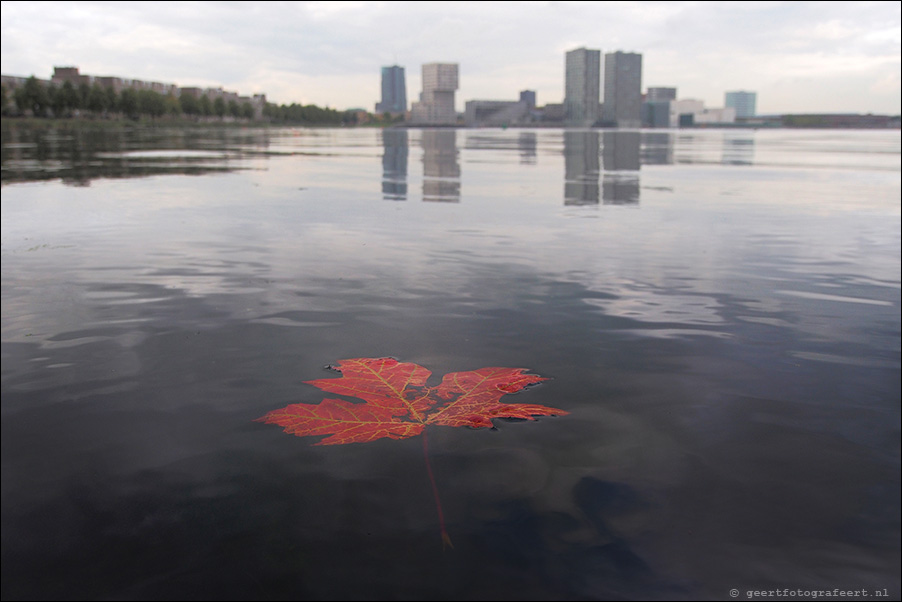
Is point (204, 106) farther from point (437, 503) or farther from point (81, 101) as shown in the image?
point (437, 503)

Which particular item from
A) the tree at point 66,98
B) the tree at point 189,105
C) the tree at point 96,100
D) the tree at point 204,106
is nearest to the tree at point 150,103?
the tree at point 96,100

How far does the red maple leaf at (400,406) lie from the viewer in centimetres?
400

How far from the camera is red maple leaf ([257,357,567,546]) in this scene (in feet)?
13.1

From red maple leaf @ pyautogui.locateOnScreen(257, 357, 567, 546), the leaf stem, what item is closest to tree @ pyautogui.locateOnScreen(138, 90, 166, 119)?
red maple leaf @ pyautogui.locateOnScreen(257, 357, 567, 546)

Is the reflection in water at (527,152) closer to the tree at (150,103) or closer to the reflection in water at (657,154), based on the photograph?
the reflection in water at (657,154)

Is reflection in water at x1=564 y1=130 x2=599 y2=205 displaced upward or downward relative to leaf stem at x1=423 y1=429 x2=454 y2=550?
upward

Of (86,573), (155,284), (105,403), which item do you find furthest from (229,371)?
(155,284)

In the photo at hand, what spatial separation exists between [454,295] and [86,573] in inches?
208

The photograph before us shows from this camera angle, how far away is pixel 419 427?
13.2 ft

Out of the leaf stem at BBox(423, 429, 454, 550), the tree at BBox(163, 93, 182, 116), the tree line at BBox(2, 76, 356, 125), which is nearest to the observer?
the leaf stem at BBox(423, 429, 454, 550)

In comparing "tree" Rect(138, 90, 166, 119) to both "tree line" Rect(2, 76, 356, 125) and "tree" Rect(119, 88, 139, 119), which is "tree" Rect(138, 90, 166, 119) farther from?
"tree" Rect(119, 88, 139, 119)

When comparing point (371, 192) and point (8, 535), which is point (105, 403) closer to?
point (8, 535)

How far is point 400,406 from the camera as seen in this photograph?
421 centimetres

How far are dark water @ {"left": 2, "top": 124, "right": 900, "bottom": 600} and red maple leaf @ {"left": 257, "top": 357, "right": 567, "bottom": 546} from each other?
0.12 metres
